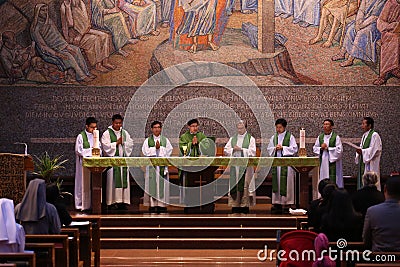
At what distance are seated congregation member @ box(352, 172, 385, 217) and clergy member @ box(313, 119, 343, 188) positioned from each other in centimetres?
555

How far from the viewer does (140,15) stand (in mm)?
16234

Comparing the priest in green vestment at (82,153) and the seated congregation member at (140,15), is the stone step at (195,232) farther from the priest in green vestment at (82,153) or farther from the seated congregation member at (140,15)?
the seated congregation member at (140,15)

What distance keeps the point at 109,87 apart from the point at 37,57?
1.67 meters

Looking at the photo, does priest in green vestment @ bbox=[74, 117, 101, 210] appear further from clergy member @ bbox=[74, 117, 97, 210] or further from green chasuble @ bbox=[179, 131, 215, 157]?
green chasuble @ bbox=[179, 131, 215, 157]

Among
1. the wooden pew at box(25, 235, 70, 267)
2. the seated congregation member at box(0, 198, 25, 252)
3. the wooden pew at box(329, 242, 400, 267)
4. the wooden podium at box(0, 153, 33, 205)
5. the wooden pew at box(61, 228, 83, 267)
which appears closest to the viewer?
the wooden pew at box(329, 242, 400, 267)

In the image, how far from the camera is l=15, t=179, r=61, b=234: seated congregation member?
7738mm

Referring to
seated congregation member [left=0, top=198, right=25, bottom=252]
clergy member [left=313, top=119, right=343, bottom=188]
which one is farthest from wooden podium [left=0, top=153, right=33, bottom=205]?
clergy member [left=313, top=119, right=343, bottom=188]

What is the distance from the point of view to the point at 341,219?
7582 millimetres

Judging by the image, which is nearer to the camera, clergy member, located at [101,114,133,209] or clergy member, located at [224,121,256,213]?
clergy member, located at [224,121,256,213]

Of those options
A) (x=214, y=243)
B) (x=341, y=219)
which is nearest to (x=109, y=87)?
(x=214, y=243)

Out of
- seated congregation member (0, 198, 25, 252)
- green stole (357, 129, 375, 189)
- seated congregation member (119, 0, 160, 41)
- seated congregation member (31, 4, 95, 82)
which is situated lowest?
seated congregation member (0, 198, 25, 252)

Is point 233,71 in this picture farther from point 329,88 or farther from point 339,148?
point 339,148

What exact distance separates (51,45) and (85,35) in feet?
2.49

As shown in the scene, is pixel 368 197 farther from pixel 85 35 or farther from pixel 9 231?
pixel 85 35
